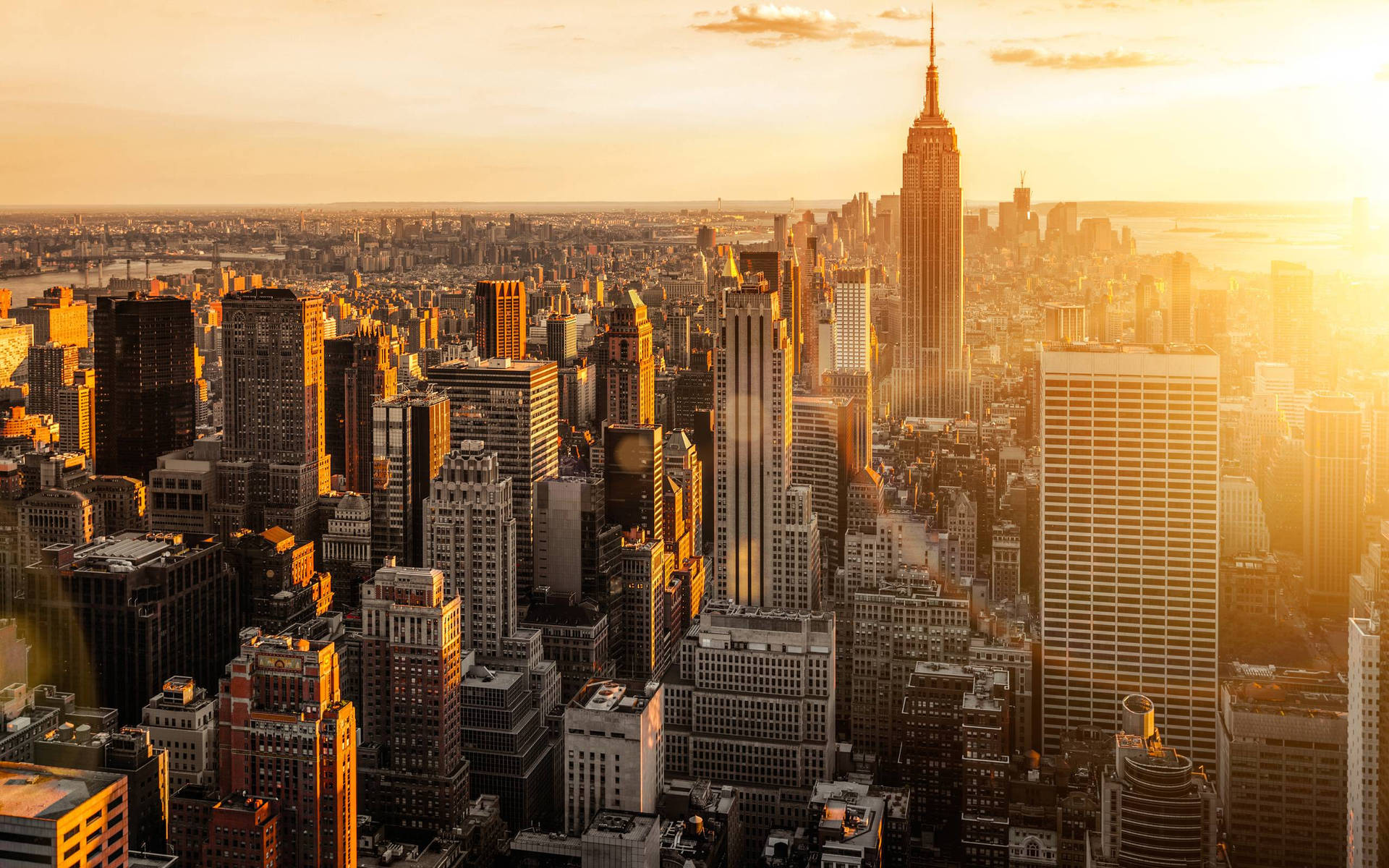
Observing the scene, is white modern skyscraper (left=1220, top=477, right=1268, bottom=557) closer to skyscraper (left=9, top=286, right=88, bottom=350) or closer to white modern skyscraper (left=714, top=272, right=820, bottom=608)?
white modern skyscraper (left=714, top=272, right=820, bottom=608)

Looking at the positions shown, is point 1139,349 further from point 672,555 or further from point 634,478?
point 634,478

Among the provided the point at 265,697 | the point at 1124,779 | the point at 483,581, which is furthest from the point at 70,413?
the point at 1124,779

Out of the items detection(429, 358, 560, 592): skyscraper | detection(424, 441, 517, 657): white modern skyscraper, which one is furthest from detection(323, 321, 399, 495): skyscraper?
detection(424, 441, 517, 657): white modern skyscraper

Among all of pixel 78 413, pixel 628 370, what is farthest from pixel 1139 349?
pixel 78 413

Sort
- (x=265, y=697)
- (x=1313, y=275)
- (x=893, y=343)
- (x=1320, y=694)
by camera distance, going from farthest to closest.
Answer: (x=893, y=343), (x=1313, y=275), (x=1320, y=694), (x=265, y=697)

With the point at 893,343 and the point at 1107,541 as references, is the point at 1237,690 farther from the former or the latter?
the point at 893,343

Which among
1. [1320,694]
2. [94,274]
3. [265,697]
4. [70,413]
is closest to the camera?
[265,697]
